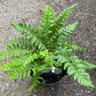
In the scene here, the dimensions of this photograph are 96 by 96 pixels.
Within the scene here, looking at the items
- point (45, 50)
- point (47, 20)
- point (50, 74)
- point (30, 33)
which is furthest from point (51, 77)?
point (47, 20)

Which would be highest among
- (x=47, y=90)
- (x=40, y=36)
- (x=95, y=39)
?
(x=40, y=36)

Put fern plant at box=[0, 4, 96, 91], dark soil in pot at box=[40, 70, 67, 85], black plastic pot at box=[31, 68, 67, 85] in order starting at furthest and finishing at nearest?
1. dark soil in pot at box=[40, 70, 67, 85]
2. black plastic pot at box=[31, 68, 67, 85]
3. fern plant at box=[0, 4, 96, 91]

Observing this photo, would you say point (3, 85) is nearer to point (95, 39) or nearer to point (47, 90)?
point (47, 90)

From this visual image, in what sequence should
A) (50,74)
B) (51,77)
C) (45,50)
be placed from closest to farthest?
(45,50), (50,74), (51,77)

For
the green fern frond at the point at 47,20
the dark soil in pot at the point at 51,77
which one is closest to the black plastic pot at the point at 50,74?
the dark soil in pot at the point at 51,77

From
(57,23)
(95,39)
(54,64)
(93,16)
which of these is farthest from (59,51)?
(93,16)

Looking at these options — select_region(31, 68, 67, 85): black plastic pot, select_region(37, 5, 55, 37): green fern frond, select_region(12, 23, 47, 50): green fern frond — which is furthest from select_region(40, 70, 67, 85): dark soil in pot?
select_region(37, 5, 55, 37): green fern frond

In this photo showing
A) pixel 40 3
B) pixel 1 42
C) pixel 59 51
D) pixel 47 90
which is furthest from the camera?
pixel 40 3

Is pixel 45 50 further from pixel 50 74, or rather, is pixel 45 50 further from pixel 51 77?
pixel 51 77

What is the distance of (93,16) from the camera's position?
3.30 meters

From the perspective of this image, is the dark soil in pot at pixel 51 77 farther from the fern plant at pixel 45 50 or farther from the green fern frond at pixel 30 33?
the green fern frond at pixel 30 33

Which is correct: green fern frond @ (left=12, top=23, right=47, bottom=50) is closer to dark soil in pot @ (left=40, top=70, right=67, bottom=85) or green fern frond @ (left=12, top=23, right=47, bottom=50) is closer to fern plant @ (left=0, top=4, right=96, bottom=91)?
fern plant @ (left=0, top=4, right=96, bottom=91)

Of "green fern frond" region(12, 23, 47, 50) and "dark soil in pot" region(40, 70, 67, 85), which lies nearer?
"green fern frond" region(12, 23, 47, 50)

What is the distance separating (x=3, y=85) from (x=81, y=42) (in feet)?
5.88
